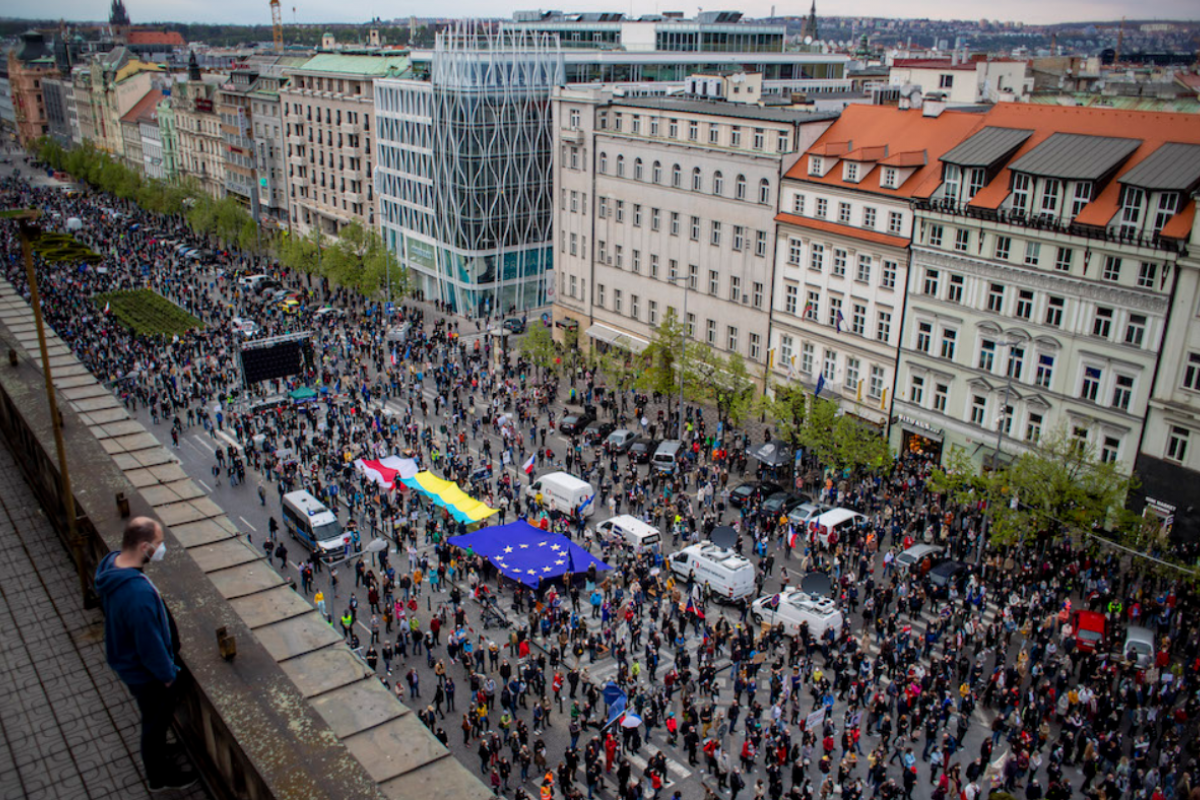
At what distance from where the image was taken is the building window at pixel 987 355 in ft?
155

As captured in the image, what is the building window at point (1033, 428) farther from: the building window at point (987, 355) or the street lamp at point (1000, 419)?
the building window at point (987, 355)

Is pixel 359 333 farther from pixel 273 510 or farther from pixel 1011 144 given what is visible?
pixel 1011 144

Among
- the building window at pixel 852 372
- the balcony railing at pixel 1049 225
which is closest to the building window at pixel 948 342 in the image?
the building window at pixel 852 372

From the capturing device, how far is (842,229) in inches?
2082

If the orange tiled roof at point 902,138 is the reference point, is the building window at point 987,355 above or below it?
below

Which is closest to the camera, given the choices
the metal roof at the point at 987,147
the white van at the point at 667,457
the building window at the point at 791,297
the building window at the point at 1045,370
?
the building window at the point at 1045,370

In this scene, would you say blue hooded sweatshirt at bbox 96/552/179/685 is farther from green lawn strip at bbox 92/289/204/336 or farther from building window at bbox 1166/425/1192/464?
green lawn strip at bbox 92/289/204/336

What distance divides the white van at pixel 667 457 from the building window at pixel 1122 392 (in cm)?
2132

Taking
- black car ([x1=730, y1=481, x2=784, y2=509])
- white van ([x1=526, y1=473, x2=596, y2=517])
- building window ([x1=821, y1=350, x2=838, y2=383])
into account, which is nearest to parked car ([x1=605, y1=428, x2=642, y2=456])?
white van ([x1=526, y1=473, x2=596, y2=517])

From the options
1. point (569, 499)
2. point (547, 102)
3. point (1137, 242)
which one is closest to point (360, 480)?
point (569, 499)

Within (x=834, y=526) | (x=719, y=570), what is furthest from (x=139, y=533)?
(x=834, y=526)

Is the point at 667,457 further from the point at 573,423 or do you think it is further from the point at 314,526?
the point at 314,526

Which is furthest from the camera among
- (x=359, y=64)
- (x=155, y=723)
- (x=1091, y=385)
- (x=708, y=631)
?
(x=359, y=64)

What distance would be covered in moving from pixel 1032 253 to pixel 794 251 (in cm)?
1456
